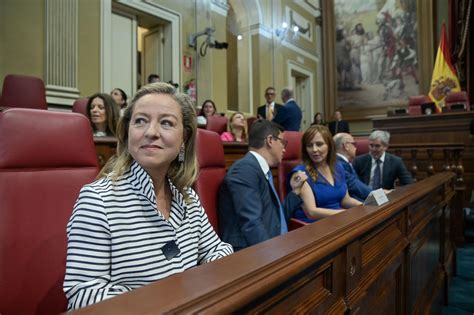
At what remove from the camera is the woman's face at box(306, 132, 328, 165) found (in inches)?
94.7

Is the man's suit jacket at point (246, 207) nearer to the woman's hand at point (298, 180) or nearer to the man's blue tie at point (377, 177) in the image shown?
the woman's hand at point (298, 180)

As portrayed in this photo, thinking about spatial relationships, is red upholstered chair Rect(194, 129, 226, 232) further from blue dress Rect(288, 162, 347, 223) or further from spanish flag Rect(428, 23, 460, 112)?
spanish flag Rect(428, 23, 460, 112)

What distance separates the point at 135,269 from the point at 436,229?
2003mm

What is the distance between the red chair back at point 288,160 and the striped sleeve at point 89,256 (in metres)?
1.78

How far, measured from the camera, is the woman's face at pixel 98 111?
9.24ft

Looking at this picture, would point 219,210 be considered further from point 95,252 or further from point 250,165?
point 95,252

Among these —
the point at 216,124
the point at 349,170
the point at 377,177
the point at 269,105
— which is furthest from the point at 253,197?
the point at 269,105

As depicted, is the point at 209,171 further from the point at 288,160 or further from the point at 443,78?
the point at 443,78

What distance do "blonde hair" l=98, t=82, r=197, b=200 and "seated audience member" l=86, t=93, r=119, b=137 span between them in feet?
5.83

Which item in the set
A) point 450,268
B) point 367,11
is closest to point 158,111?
point 450,268

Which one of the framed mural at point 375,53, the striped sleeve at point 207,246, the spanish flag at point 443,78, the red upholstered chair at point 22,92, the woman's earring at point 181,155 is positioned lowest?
the striped sleeve at point 207,246

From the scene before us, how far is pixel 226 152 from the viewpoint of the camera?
2965 mm

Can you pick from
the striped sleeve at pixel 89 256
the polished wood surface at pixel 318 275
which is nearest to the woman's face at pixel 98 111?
the striped sleeve at pixel 89 256

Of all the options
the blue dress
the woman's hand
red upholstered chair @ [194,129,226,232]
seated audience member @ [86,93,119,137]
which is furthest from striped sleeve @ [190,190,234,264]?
seated audience member @ [86,93,119,137]
